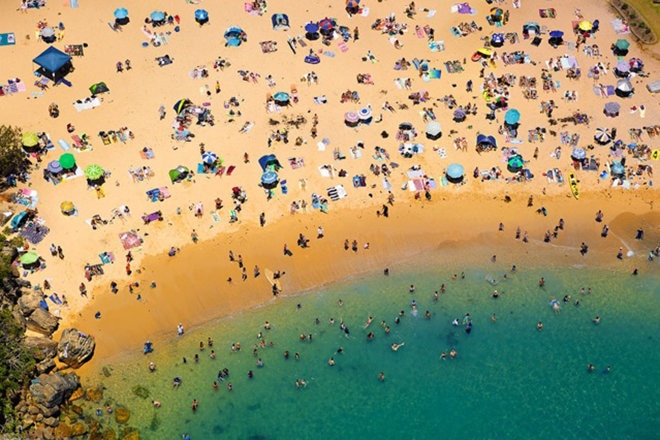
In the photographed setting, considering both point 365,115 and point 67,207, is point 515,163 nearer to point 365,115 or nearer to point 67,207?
point 365,115

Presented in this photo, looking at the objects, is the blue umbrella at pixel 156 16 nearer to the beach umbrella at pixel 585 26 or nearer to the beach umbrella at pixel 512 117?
the beach umbrella at pixel 512 117

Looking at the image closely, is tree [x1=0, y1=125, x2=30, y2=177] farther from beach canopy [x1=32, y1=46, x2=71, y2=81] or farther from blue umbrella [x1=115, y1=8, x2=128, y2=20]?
blue umbrella [x1=115, y1=8, x2=128, y2=20]

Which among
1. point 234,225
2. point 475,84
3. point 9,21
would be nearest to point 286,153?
point 234,225

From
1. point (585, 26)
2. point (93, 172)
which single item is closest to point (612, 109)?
point (585, 26)

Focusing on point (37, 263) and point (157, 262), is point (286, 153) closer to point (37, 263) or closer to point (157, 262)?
point (157, 262)

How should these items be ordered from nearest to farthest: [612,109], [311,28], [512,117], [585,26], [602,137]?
[602,137], [512,117], [612,109], [311,28], [585,26]

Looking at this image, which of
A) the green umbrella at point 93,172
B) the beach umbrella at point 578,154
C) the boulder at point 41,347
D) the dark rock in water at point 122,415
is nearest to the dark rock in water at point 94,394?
the dark rock in water at point 122,415
